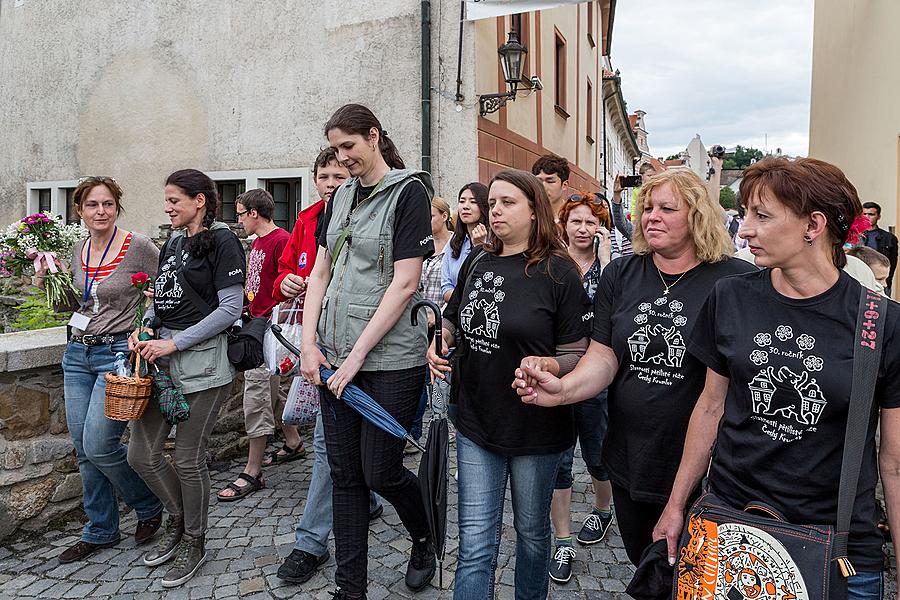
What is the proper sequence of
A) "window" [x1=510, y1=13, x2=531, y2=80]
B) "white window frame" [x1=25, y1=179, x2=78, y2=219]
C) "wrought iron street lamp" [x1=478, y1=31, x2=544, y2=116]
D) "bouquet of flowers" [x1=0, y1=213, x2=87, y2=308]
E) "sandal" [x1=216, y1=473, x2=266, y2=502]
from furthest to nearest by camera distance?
"white window frame" [x1=25, y1=179, x2=78, y2=219], "window" [x1=510, y1=13, x2=531, y2=80], "wrought iron street lamp" [x1=478, y1=31, x2=544, y2=116], "sandal" [x1=216, y1=473, x2=266, y2=502], "bouquet of flowers" [x1=0, y1=213, x2=87, y2=308]

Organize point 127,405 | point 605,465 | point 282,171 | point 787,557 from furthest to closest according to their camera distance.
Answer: point 282,171
point 127,405
point 605,465
point 787,557

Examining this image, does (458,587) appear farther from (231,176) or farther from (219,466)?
(231,176)

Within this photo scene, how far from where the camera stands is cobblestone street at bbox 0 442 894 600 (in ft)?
10.8

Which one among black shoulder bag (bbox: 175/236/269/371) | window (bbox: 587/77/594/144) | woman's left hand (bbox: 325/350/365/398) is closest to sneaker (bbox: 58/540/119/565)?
black shoulder bag (bbox: 175/236/269/371)

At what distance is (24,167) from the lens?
13.6m

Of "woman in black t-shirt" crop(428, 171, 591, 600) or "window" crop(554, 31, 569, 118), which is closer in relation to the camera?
"woman in black t-shirt" crop(428, 171, 591, 600)

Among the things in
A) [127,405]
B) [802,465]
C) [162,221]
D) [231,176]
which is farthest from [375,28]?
[802,465]

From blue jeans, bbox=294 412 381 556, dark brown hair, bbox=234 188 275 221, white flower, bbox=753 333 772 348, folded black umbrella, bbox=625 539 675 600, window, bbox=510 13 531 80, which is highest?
window, bbox=510 13 531 80

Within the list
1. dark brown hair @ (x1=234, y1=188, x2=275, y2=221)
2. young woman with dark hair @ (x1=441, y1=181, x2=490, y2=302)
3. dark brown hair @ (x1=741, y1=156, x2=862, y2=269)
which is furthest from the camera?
dark brown hair @ (x1=234, y1=188, x2=275, y2=221)

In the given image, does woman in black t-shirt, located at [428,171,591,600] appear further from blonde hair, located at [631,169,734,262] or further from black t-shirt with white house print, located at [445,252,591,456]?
blonde hair, located at [631,169,734,262]

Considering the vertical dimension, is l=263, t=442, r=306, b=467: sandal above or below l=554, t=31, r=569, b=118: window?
below

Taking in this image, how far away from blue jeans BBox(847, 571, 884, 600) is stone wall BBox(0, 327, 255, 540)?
400 cm

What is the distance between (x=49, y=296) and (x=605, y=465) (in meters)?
3.67

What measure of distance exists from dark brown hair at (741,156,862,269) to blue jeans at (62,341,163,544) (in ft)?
10.7
